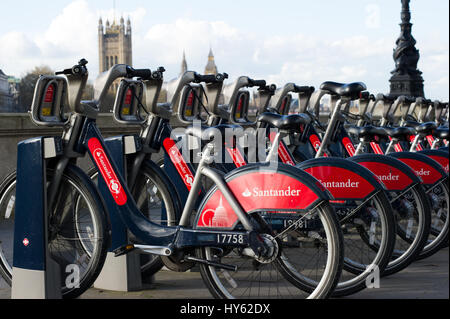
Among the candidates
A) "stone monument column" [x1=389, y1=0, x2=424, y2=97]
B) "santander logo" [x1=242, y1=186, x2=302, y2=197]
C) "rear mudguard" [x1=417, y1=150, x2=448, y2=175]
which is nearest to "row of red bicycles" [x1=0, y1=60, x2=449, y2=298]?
"santander logo" [x1=242, y1=186, x2=302, y2=197]

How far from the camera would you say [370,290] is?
196 inches

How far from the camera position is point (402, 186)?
17.6 ft

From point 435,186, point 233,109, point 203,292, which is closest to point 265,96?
point 233,109

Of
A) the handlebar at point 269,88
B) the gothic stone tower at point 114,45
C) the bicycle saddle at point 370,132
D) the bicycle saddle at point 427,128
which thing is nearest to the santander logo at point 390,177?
the bicycle saddle at point 370,132

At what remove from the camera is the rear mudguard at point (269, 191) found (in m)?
3.89

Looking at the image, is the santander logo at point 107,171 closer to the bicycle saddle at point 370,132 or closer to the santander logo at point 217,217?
the santander logo at point 217,217

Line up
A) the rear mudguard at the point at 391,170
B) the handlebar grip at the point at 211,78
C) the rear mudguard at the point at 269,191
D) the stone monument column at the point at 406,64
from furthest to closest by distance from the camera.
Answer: the stone monument column at the point at 406,64
the handlebar grip at the point at 211,78
the rear mudguard at the point at 391,170
the rear mudguard at the point at 269,191

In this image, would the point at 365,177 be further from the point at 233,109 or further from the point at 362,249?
the point at 233,109

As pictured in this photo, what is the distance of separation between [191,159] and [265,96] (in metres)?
1.42

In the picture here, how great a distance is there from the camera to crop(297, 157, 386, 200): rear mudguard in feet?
15.5

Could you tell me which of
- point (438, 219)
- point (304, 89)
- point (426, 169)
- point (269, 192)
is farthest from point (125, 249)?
point (304, 89)

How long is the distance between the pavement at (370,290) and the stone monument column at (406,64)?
8210 mm

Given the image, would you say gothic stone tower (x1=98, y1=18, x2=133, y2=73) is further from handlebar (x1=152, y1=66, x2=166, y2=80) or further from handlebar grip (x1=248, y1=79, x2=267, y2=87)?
handlebar (x1=152, y1=66, x2=166, y2=80)

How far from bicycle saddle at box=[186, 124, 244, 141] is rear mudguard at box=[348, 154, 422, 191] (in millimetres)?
1000
